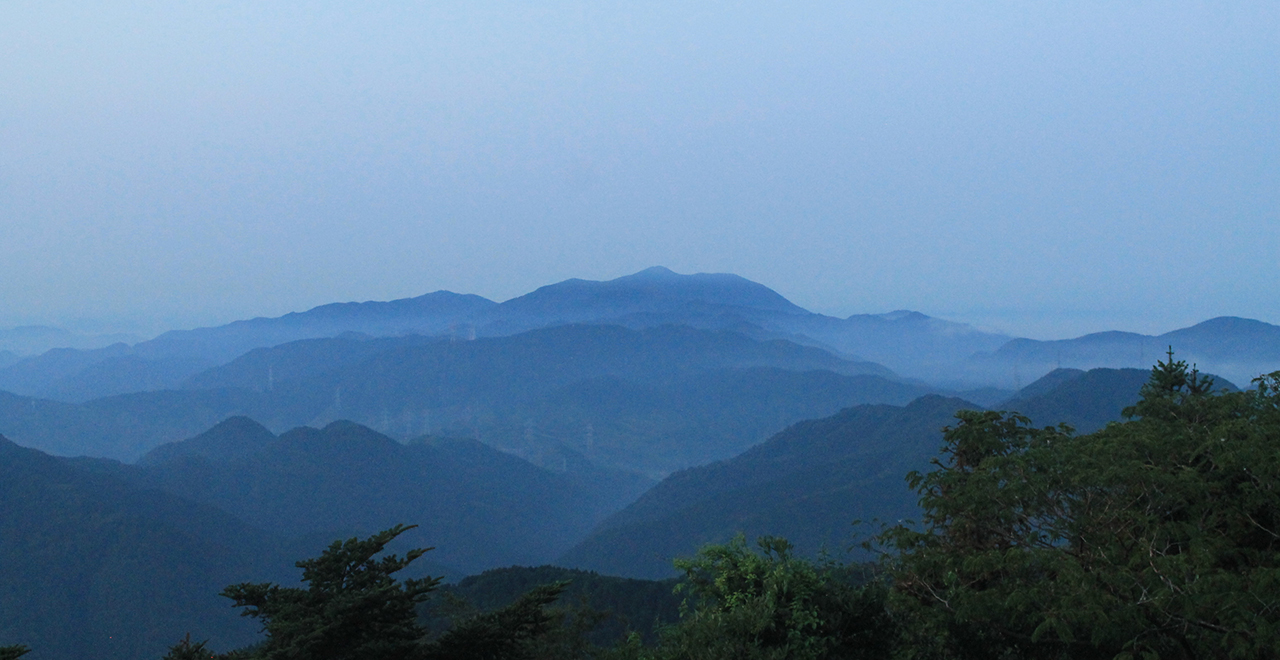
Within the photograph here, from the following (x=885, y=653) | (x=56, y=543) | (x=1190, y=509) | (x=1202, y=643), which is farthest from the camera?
(x=56, y=543)

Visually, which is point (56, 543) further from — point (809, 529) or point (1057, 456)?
point (1057, 456)

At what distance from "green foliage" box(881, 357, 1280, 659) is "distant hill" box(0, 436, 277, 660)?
390 ft

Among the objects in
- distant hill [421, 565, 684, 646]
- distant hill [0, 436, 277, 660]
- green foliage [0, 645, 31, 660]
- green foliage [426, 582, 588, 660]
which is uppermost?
green foliage [0, 645, 31, 660]

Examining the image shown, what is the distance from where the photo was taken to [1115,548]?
1507cm

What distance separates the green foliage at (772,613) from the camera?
1631cm

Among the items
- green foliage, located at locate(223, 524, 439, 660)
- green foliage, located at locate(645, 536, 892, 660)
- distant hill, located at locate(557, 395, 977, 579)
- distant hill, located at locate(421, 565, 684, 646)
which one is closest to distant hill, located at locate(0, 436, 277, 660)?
distant hill, located at locate(421, 565, 684, 646)

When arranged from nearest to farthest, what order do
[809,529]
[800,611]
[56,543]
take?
[800,611]
[56,543]
[809,529]

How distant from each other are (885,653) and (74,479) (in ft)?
576

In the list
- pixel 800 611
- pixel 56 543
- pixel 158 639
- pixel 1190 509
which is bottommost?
pixel 158 639

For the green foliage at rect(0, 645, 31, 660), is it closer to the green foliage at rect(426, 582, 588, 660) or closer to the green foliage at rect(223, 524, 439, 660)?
the green foliage at rect(223, 524, 439, 660)

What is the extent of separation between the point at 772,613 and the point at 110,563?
478ft

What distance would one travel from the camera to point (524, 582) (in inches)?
3706

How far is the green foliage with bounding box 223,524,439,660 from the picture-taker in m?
15.0

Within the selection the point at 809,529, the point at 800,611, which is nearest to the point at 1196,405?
the point at 800,611
